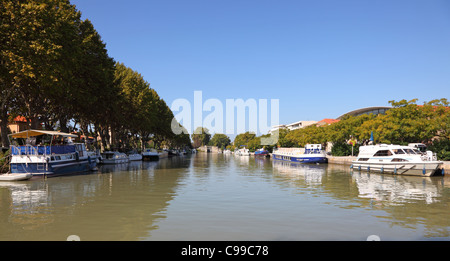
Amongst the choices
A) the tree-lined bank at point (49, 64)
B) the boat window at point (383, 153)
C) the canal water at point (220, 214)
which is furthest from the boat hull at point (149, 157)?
the canal water at point (220, 214)

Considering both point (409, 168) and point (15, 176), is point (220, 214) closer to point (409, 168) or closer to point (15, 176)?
point (15, 176)

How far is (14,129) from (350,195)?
3269 inches

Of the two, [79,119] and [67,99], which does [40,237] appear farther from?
[79,119]

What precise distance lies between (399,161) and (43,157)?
3643 centimetres

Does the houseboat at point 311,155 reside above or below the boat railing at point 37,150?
below

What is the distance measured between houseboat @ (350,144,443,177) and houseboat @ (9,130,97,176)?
3449cm

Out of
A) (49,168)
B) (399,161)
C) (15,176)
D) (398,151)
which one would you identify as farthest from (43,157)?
(398,151)

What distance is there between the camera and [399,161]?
1345 inches

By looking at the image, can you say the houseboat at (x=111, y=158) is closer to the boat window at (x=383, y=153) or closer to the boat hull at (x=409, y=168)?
the boat hull at (x=409, y=168)

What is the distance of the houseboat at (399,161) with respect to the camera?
32.1m

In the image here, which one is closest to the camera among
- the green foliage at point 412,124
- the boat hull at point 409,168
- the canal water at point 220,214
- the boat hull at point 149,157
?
the canal water at point 220,214

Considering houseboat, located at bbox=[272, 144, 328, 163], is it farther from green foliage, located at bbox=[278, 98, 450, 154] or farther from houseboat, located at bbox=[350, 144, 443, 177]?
houseboat, located at bbox=[350, 144, 443, 177]

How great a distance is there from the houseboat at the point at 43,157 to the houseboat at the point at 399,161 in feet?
113

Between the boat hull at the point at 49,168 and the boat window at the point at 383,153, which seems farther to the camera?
the boat window at the point at 383,153
